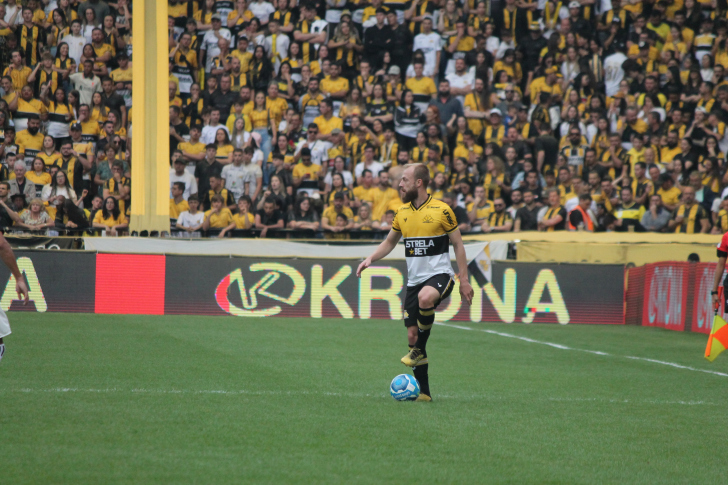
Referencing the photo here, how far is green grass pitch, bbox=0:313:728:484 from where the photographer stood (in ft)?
16.4

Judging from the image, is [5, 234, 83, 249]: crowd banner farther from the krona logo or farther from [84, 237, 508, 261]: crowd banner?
the krona logo

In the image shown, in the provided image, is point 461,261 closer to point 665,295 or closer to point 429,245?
point 429,245

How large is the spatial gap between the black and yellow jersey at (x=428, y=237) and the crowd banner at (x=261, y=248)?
390 inches

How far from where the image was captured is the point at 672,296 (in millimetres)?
17438

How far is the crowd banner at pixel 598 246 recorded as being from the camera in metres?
18.1

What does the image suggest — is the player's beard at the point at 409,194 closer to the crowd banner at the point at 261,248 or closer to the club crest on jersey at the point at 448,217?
the club crest on jersey at the point at 448,217

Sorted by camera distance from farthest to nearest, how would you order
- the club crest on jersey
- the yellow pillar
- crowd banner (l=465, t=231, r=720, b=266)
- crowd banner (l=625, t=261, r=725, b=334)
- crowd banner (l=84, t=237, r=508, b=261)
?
the yellow pillar < crowd banner (l=465, t=231, r=720, b=266) < crowd banner (l=84, t=237, r=508, b=261) < crowd banner (l=625, t=261, r=725, b=334) < the club crest on jersey

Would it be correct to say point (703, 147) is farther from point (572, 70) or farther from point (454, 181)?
point (454, 181)

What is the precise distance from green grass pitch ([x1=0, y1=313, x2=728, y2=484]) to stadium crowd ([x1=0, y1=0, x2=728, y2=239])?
699cm

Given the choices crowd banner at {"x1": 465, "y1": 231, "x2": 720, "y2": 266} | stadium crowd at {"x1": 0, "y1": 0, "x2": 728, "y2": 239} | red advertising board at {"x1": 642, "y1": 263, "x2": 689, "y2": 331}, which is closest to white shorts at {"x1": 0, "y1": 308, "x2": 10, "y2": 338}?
stadium crowd at {"x1": 0, "y1": 0, "x2": 728, "y2": 239}

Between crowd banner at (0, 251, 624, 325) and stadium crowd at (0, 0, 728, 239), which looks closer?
crowd banner at (0, 251, 624, 325)

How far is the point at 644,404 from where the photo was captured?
791cm

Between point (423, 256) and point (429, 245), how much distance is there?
11cm

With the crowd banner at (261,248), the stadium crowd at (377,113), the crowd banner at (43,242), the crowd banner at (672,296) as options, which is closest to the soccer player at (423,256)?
the crowd banner at (672,296)
